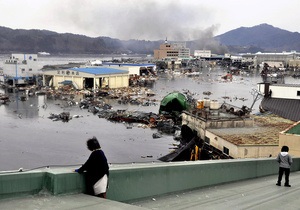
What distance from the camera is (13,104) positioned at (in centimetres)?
1446

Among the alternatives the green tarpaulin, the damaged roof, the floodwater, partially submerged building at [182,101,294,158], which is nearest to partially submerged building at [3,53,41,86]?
the floodwater

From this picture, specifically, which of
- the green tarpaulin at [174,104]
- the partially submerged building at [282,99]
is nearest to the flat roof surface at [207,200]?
the partially submerged building at [282,99]

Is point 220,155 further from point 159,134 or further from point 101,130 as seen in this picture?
point 101,130

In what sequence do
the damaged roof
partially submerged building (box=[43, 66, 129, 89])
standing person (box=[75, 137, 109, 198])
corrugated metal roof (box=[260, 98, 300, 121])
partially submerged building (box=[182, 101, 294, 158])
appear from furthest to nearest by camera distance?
partially submerged building (box=[43, 66, 129, 89]), corrugated metal roof (box=[260, 98, 300, 121]), the damaged roof, partially submerged building (box=[182, 101, 294, 158]), standing person (box=[75, 137, 109, 198])

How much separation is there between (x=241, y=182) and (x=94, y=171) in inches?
53.6

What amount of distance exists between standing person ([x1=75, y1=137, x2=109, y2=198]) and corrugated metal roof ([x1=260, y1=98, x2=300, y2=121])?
7.45 metres

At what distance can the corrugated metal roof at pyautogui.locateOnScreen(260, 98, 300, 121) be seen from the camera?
857 cm

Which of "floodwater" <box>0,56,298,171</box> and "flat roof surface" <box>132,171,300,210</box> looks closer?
"flat roof surface" <box>132,171,300,210</box>

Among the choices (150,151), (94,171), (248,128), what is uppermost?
(94,171)

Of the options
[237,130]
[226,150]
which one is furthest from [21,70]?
[226,150]

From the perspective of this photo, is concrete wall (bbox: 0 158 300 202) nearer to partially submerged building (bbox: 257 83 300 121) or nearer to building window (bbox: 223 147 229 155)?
building window (bbox: 223 147 229 155)

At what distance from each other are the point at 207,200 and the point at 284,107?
7538 mm

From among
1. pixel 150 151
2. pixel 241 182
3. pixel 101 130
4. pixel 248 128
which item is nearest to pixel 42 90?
pixel 101 130

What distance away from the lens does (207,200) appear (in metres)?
2.06
